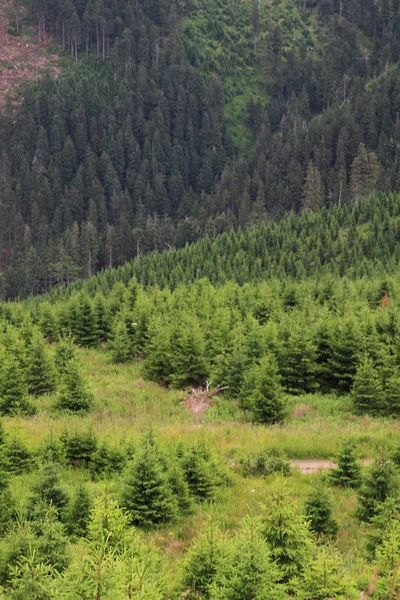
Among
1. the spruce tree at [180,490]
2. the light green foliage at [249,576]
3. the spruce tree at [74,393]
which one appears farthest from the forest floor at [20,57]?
the light green foliage at [249,576]

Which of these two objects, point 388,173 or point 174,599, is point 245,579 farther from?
point 388,173

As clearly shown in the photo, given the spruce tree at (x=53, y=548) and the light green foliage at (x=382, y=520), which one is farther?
the light green foliage at (x=382, y=520)

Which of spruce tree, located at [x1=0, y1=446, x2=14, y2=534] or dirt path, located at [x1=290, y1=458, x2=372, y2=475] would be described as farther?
dirt path, located at [x1=290, y1=458, x2=372, y2=475]

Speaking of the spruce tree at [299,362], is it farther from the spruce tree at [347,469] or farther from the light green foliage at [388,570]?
the light green foliage at [388,570]

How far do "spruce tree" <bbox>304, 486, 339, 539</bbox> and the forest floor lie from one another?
159 m

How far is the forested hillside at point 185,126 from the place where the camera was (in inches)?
4390

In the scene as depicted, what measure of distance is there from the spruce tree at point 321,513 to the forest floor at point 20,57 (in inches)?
6260

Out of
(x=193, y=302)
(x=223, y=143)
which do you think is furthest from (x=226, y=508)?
(x=223, y=143)

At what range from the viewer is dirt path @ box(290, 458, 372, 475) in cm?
1935

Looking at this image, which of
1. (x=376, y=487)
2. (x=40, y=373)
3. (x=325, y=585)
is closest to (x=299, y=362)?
(x=40, y=373)

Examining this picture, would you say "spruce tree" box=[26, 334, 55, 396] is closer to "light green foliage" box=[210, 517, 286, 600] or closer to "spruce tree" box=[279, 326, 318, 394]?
"spruce tree" box=[279, 326, 318, 394]

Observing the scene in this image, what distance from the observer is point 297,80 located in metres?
174

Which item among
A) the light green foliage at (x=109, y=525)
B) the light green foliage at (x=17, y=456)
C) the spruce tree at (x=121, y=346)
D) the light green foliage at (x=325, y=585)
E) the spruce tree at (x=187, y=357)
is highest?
the light green foliage at (x=325, y=585)

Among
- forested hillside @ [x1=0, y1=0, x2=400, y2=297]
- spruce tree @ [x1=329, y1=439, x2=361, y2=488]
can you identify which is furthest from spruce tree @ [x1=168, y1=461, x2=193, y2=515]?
forested hillside @ [x1=0, y1=0, x2=400, y2=297]
